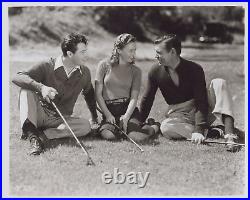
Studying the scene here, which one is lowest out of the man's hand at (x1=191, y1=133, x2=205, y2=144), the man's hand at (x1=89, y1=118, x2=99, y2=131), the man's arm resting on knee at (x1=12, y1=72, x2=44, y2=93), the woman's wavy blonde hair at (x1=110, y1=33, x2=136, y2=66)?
the man's hand at (x1=191, y1=133, x2=205, y2=144)

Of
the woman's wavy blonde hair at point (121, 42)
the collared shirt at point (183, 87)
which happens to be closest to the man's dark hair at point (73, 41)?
the woman's wavy blonde hair at point (121, 42)

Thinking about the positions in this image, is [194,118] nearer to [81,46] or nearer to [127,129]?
[127,129]

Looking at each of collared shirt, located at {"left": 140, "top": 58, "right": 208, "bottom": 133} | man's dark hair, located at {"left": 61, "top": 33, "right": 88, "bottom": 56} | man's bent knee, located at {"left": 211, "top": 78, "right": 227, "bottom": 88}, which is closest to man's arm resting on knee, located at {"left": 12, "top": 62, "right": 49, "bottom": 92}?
man's dark hair, located at {"left": 61, "top": 33, "right": 88, "bottom": 56}

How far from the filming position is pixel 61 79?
14.0 ft

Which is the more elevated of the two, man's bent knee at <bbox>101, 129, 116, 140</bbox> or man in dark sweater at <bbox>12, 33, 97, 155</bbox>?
man in dark sweater at <bbox>12, 33, 97, 155</bbox>

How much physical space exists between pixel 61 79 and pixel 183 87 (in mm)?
1285

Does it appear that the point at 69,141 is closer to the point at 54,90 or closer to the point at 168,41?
the point at 54,90

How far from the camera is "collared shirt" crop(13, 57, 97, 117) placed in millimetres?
4184

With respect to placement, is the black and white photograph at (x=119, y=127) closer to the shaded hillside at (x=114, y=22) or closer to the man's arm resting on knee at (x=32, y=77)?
the man's arm resting on knee at (x=32, y=77)

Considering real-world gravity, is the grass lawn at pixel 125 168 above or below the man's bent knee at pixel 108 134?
below

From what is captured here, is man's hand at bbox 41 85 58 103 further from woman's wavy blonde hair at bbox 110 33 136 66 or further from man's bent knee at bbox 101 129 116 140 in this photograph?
woman's wavy blonde hair at bbox 110 33 136 66

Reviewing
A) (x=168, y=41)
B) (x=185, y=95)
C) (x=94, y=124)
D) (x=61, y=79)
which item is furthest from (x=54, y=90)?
(x=185, y=95)

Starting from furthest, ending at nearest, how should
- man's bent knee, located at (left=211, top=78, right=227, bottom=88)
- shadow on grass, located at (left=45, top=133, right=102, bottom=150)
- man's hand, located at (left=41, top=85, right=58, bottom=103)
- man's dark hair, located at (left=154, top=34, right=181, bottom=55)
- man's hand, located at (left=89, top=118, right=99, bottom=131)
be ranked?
man's hand, located at (left=89, top=118, right=99, bottom=131) → man's bent knee, located at (left=211, top=78, right=227, bottom=88) → man's dark hair, located at (left=154, top=34, right=181, bottom=55) → shadow on grass, located at (left=45, top=133, right=102, bottom=150) → man's hand, located at (left=41, top=85, right=58, bottom=103)

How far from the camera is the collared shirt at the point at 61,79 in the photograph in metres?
4.18
